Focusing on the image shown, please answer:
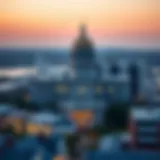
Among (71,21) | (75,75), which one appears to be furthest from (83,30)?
(75,75)

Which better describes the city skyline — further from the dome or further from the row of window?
the row of window

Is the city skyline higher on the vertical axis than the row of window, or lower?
higher

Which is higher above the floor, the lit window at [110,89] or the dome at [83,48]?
the dome at [83,48]

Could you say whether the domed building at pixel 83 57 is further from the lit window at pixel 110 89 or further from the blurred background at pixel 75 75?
the lit window at pixel 110 89

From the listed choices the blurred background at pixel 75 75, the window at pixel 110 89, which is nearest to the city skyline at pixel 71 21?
the blurred background at pixel 75 75

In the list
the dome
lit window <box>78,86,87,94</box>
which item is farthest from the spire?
lit window <box>78,86,87,94</box>

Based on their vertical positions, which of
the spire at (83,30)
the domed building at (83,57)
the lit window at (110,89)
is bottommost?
the lit window at (110,89)
